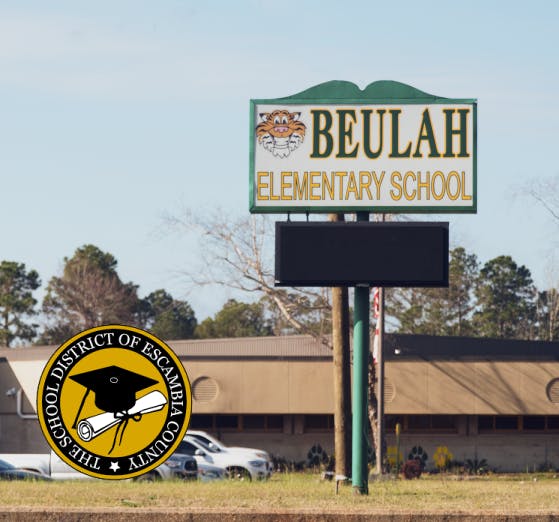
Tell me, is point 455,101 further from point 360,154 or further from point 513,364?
point 513,364

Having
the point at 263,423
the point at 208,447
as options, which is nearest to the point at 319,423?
the point at 263,423

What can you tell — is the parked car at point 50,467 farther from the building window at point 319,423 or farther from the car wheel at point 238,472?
the building window at point 319,423

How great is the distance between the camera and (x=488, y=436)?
4766cm

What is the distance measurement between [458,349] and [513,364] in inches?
152

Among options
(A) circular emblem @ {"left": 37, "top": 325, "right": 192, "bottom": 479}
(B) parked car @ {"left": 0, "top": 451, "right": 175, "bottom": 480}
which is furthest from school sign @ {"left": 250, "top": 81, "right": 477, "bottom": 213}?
(A) circular emblem @ {"left": 37, "top": 325, "right": 192, "bottom": 479}

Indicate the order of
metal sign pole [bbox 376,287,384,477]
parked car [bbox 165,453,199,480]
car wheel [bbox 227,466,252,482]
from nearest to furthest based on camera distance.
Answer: parked car [bbox 165,453,199,480], car wheel [bbox 227,466,252,482], metal sign pole [bbox 376,287,384,477]

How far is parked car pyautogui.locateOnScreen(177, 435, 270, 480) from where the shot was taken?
105 feet

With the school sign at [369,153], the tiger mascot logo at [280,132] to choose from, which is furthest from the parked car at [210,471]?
the tiger mascot logo at [280,132]

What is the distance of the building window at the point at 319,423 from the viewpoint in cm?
4777

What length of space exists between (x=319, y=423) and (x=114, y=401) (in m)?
40.8

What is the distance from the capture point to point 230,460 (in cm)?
3256

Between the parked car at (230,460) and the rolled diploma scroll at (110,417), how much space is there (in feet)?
79.6

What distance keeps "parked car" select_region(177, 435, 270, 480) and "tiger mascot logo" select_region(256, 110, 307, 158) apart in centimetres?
1429

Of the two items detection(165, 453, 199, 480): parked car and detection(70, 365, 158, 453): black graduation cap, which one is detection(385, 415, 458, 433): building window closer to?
detection(165, 453, 199, 480): parked car
